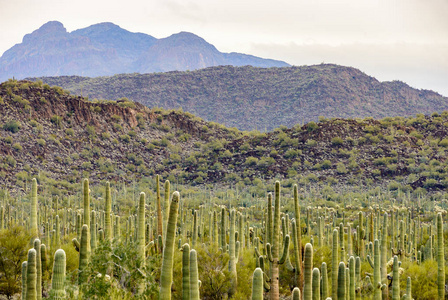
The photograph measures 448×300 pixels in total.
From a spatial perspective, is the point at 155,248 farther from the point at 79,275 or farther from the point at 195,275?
the point at 195,275

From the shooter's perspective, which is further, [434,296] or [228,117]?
[228,117]

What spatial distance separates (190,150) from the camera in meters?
72.2

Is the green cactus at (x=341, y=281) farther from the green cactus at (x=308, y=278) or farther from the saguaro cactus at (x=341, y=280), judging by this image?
the green cactus at (x=308, y=278)

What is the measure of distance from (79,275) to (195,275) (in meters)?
3.25

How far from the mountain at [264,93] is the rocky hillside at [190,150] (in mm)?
51104

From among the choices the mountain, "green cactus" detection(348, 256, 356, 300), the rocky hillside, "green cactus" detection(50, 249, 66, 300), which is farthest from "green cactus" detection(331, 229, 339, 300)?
the mountain

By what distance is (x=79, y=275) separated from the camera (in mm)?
8453

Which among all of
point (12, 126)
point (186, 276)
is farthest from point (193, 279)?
point (12, 126)

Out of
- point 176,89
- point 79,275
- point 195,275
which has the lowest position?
point 79,275

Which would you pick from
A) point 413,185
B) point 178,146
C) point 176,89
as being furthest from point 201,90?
point 413,185

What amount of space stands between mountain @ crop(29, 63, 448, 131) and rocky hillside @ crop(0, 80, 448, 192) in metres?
51.1

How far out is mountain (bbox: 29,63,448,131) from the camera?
412ft

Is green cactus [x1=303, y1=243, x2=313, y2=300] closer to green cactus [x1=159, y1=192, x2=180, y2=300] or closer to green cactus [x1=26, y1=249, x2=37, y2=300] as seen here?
green cactus [x1=159, y1=192, x2=180, y2=300]

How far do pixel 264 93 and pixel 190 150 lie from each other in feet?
214
